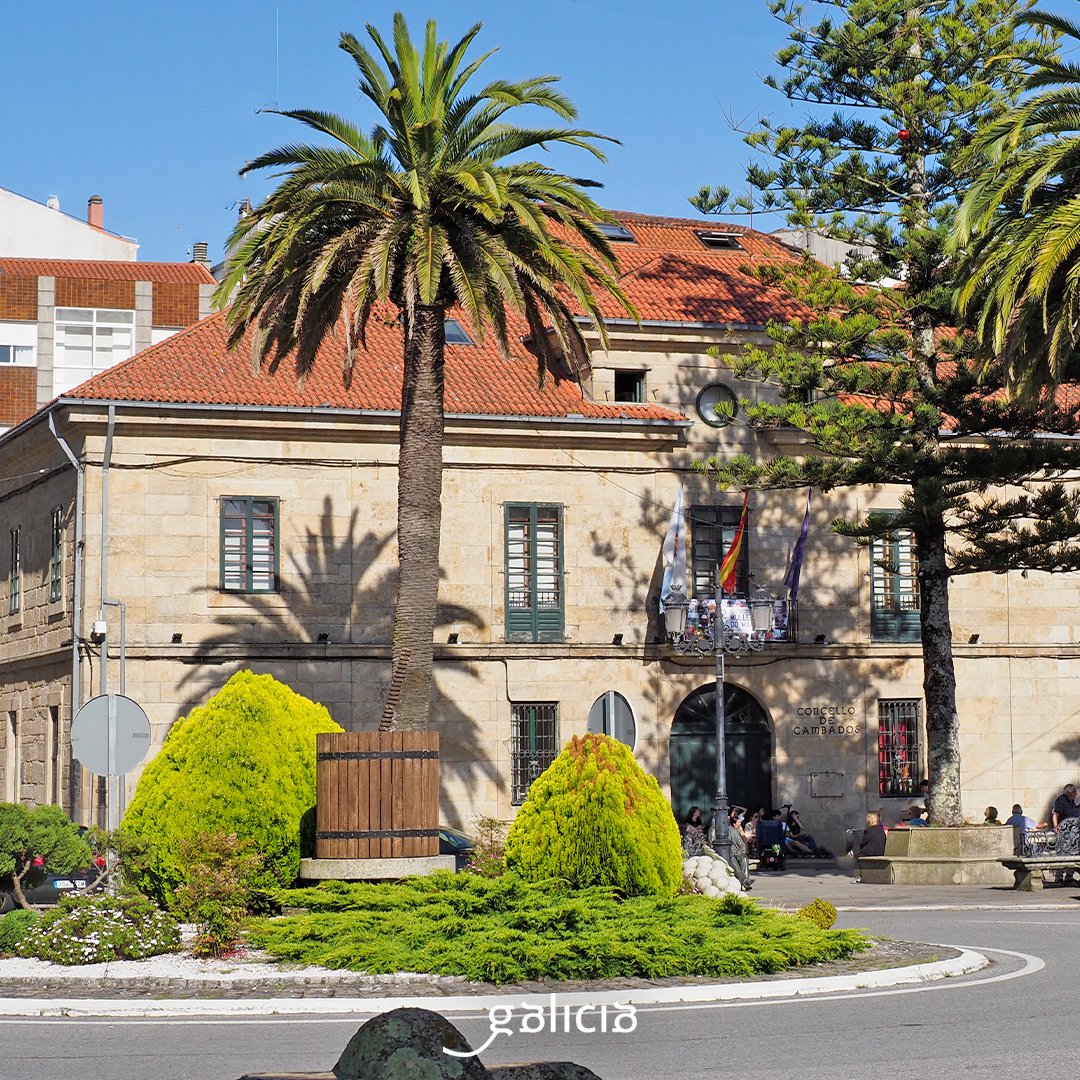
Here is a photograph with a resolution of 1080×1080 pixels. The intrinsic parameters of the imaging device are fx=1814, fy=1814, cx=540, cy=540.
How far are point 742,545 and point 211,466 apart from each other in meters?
11.3

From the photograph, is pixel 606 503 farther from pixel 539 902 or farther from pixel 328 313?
pixel 539 902

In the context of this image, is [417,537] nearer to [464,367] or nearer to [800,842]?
[464,367]

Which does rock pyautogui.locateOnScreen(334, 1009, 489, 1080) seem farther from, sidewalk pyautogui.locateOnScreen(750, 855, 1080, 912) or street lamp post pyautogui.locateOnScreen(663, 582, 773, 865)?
street lamp post pyautogui.locateOnScreen(663, 582, 773, 865)

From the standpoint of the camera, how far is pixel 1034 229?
84.1 feet

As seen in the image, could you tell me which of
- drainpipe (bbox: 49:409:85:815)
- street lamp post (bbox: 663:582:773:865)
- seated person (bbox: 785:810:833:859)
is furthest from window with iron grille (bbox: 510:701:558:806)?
drainpipe (bbox: 49:409:85:815)

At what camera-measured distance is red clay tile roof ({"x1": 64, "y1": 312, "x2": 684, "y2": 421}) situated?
34.7m

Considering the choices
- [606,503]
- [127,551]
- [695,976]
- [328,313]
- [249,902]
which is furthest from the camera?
[606,503]

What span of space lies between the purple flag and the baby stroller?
193 inches

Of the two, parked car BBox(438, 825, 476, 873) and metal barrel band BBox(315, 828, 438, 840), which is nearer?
metal barrel band BBox(315, 828, 438, 840)

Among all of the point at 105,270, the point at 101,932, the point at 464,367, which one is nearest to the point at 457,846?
the point at 464,367

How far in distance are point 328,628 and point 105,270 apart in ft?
103

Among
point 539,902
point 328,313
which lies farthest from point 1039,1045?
point 328,313

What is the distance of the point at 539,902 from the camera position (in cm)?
1677

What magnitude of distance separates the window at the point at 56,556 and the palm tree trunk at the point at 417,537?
13.7 m
